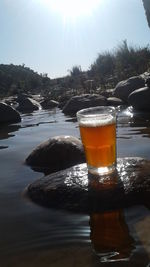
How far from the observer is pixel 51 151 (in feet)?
13.9

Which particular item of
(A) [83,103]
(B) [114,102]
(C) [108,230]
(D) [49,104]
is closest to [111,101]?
(B) [114,102]

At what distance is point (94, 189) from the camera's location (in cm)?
272

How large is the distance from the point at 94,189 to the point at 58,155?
152cm

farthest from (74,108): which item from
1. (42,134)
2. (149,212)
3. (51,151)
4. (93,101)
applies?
(149,212)

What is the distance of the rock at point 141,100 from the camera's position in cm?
947

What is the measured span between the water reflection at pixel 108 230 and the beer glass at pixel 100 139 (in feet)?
0.35

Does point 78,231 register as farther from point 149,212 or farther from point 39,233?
point 149,212

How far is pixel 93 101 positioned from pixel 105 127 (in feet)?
28.4

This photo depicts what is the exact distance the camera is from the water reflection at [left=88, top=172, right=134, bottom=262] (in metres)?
1.94

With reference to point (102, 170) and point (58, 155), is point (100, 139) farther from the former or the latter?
point (58, 155)

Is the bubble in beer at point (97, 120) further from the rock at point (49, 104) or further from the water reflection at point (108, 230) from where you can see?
the rock at point (49, 104)

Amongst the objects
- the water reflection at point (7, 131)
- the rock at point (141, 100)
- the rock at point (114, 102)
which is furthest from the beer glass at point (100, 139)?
the rock at point (114, 102)

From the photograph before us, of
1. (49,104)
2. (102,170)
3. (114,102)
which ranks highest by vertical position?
(49,104)

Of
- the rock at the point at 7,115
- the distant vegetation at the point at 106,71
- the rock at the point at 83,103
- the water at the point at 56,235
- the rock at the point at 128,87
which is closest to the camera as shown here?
the water at the point at 56,235
